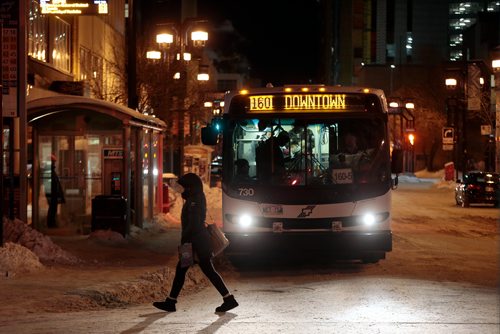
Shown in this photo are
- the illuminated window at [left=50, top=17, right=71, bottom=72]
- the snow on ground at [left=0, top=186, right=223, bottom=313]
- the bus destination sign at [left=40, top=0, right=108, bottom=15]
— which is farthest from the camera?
the illuminated window at [left=50, top=17, right=71, bottom=72]

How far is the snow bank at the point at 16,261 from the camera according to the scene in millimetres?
12031

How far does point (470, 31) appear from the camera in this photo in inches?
3324

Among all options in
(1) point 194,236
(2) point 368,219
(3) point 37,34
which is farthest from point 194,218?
(3) point 37,34

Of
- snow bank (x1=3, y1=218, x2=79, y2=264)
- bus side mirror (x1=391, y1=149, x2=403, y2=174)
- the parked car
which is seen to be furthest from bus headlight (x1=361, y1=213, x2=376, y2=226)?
the parked car

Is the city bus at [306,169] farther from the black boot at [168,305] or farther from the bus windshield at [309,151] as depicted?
the black boot at [168,305]

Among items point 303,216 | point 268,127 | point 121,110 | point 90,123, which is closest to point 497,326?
point 303,216

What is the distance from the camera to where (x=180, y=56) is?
2961 cm

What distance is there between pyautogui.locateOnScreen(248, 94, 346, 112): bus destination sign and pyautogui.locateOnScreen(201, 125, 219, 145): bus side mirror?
74 cm

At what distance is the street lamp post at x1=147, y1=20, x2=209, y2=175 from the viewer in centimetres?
2694

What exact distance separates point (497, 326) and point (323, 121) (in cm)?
551

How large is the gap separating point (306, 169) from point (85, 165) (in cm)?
825

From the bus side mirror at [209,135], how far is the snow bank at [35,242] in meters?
3.48

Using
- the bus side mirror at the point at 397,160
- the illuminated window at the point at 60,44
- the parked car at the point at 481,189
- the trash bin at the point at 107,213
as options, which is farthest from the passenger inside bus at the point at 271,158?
the parked car at the point at 481,189

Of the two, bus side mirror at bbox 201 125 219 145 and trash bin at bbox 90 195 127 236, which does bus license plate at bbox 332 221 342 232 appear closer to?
bus side mirror at bbox 201 125 219 145
